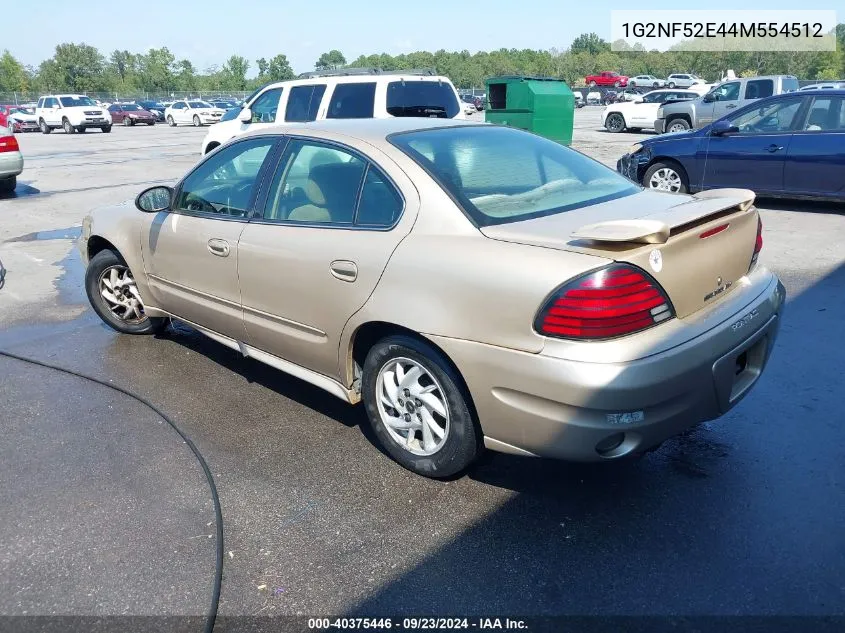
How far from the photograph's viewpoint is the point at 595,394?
8.70 feet

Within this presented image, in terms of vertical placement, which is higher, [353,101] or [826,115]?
[353,101]

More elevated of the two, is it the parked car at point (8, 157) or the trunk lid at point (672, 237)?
the trunk lid at point (672, 237)

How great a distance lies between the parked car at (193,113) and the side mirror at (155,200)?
36.3 m

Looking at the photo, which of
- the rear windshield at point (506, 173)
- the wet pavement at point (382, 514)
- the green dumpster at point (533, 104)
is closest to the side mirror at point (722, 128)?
the green dumpster at point (533, 104)

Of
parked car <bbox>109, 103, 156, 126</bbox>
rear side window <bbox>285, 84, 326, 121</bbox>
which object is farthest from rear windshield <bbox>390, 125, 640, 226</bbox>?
parked car <bbox>109, 103, 156, 126</bbox>

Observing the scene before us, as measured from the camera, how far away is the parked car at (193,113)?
38.9 meters

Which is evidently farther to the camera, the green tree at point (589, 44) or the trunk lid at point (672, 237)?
the green tree at point (589, 44)

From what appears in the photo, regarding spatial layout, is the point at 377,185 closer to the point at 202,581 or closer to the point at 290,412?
the point at 290,412

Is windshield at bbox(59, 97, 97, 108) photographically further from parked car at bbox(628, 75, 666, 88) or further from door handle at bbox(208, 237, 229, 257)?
parked car at bbox(628, 75, 666, 88)

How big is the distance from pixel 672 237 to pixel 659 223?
0.19 m

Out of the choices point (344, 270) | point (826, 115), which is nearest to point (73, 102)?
point (826, 115)

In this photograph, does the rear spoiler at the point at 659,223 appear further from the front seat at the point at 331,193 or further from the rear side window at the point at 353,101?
the rear side window at the point at 353,101

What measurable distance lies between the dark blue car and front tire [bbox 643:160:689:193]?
14 mm

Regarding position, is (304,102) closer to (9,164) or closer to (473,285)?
(9,164)
